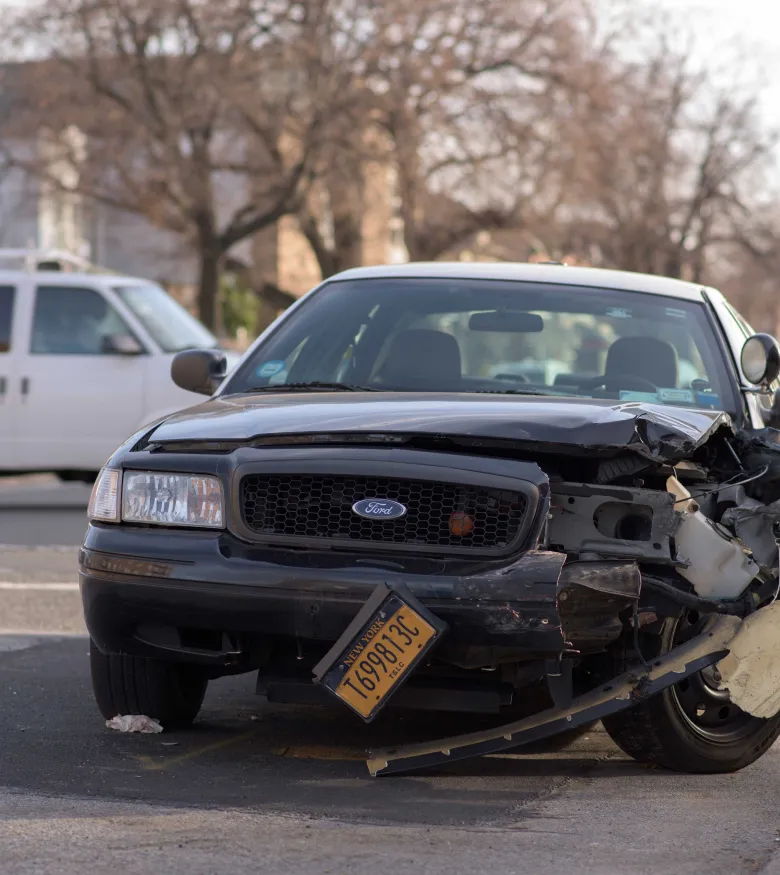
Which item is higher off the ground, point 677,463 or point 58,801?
point 677,463

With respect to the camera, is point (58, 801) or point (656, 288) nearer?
point (58, 801)

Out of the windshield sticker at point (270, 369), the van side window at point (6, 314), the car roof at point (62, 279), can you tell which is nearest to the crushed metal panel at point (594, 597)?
the windshield sticker at point (270, 369)

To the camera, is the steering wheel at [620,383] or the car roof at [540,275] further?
the car roof at [540,275]

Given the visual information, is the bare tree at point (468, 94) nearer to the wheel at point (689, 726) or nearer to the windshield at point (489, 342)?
the windshield at point (489, 342)

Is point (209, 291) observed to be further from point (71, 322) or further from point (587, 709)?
point (587, 709)

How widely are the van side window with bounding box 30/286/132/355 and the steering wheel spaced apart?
28.3ft

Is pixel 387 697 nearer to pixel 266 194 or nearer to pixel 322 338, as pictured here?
pixel 322 338

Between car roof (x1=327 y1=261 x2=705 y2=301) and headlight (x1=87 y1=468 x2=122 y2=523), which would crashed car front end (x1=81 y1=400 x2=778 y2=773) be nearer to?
headlight (x1=87 y1=468 x2=122 y2=523)

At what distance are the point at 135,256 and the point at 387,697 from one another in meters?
45.8

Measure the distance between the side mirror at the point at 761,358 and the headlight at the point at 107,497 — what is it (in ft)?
7.58

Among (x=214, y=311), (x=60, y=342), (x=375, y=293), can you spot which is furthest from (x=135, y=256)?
(x=375, y=293)

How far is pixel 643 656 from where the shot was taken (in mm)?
4875

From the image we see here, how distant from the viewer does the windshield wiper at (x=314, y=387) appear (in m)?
5.94

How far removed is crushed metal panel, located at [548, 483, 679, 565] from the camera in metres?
4.71
